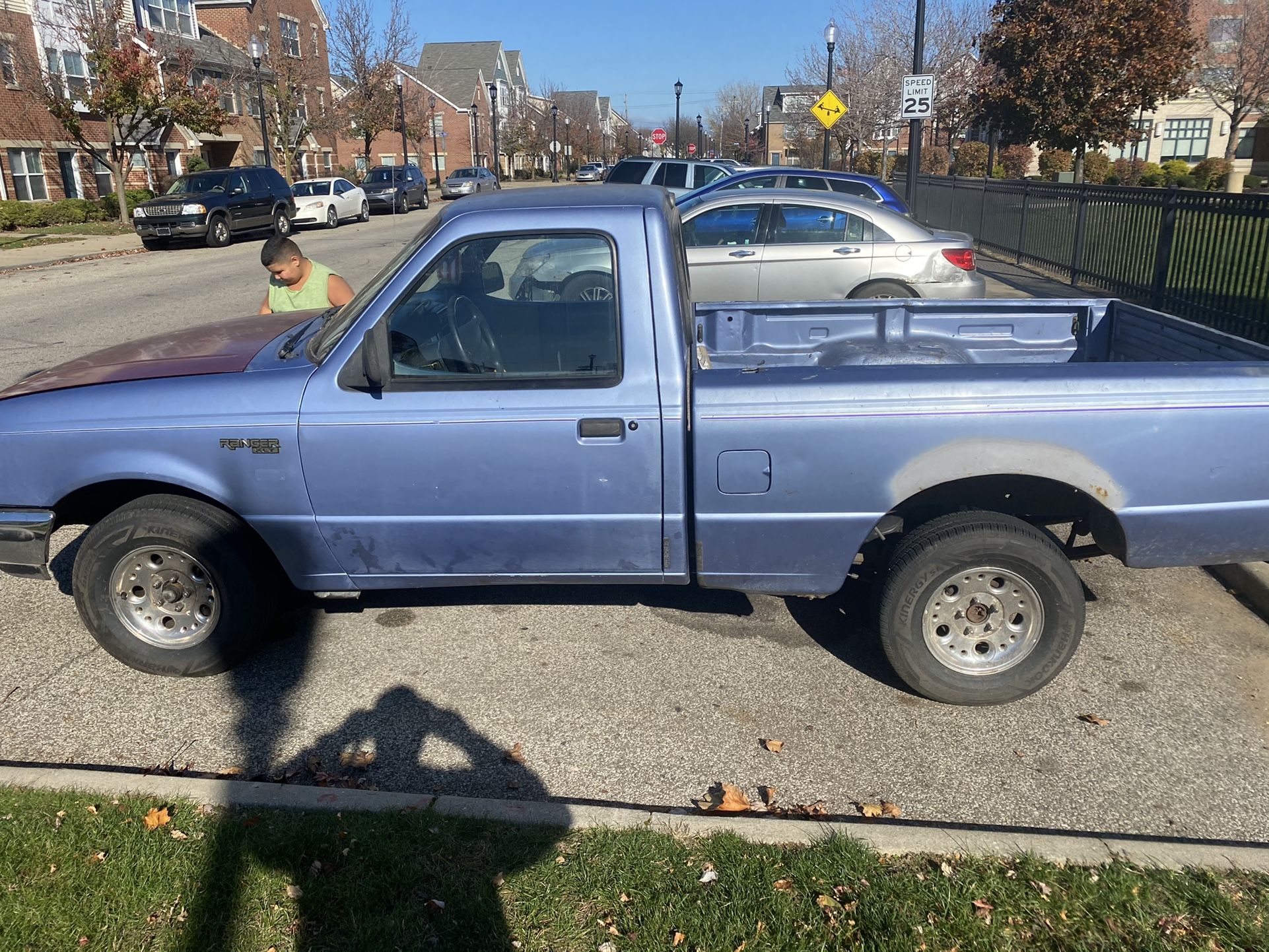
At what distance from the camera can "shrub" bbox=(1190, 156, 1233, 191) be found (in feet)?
99.0

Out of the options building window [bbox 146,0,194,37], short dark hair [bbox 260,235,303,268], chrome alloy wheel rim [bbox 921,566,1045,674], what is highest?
building window [bbox 146,0,194,37]

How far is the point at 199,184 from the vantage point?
26.8 meters

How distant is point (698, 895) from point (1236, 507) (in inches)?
96.2

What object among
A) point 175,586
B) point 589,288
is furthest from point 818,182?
point 175,586

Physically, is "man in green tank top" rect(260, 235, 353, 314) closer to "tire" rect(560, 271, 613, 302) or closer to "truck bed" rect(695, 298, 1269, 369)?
"truck bed" rect(695, 298, 1269, 369)

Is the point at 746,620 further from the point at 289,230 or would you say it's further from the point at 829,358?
the point at 289,230

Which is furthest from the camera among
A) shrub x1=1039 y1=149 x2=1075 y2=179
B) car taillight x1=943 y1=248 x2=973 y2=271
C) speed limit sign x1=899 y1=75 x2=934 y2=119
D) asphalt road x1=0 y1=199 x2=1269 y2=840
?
shrub x1=1039 y1=149 x2=1075 y2=179

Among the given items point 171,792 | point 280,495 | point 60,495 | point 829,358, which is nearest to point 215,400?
point 280,495

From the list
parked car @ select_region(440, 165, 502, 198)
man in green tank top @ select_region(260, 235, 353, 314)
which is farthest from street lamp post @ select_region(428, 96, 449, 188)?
man in green tank top @ select_region(260, 235, 353, 314)

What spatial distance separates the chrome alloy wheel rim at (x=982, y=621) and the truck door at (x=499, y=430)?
112cm

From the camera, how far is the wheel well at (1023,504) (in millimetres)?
3857

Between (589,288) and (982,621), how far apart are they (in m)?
2.02

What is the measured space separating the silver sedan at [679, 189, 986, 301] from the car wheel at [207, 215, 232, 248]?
775 inches

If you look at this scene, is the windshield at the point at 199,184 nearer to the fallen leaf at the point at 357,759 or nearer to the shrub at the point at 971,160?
the fallen leaf at the point at 357,759
